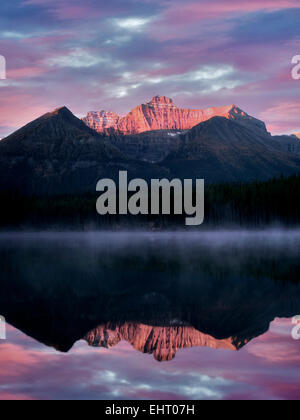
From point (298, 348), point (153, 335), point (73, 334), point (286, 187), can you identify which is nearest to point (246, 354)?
point (298, 348)

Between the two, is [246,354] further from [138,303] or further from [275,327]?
[138,303]

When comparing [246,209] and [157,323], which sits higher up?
[246,209]

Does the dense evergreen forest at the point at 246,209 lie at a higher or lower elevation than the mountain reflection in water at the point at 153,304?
higher

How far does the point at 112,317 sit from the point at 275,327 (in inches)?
300

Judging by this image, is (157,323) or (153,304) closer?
(157,323)

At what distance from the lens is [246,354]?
19.3 m

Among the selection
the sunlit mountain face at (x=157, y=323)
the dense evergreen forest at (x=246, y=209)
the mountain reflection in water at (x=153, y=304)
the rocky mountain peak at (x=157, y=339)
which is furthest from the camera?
the dense evergreen forest at (x=246, y=209)

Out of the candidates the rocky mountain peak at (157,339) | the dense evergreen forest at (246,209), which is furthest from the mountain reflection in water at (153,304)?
the dense evergreen forest at (246,209)

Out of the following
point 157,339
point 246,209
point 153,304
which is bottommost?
point 157,339

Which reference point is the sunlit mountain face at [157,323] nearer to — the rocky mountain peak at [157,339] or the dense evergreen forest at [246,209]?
the rocky mountain peak at [157,339]

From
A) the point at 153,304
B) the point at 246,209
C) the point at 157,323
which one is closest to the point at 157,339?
the point at 157,323

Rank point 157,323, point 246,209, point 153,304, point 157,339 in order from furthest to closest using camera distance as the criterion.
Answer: point 246,209
point 153,304
point 157,323
point 157,339

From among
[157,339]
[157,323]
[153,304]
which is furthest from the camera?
[153,304]

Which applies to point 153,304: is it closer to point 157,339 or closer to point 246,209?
point 157,339
